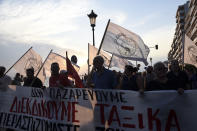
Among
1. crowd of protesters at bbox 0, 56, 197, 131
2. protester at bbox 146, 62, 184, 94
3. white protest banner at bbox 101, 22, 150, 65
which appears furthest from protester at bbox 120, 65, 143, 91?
white protest banner at bbox 101, 22, 150, 65

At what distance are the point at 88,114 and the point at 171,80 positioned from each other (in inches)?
64.0

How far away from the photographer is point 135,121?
418 centimetres

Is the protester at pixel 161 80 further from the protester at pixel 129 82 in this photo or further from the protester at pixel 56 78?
the protester at pixel 56 78

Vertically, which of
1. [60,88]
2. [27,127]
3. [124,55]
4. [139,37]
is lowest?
[27,127]

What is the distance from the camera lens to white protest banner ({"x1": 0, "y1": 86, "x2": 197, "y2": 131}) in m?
3.87

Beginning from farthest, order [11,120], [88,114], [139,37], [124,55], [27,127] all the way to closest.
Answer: [139,37], [124,55], [11,120], [27,127], [88,114]

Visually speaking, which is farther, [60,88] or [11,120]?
[11,120]

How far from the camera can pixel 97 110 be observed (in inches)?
183

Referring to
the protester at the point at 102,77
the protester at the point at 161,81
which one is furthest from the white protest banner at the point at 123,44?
the protester at the point at 161,81

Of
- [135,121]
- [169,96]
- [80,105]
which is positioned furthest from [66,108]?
[169,96]

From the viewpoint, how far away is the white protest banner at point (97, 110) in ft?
12.7

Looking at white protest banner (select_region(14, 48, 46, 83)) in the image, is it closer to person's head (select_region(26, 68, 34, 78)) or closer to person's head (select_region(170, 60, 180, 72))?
person's head (select_region(26, 68, 34, 78))

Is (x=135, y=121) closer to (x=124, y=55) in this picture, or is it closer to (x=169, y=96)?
(x=169, y=96)

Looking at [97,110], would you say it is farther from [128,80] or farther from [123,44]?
[123,44]
